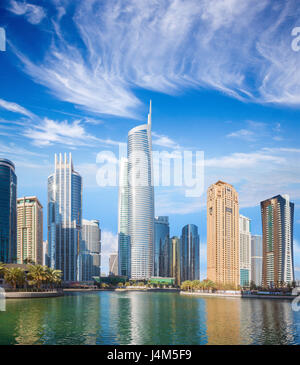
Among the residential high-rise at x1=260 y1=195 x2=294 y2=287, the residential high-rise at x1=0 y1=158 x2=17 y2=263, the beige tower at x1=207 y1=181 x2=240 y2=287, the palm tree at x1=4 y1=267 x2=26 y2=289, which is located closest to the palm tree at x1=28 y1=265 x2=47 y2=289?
the palm tree at x1=4 y1=267 x2=26 y2=289

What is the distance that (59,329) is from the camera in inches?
1644

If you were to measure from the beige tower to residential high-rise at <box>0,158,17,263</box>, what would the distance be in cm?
7795

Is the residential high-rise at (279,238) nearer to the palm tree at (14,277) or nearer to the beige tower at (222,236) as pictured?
the beige tower at (222,236)

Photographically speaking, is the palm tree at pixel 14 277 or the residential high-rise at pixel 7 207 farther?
the residential high-rise at pixel 7 207

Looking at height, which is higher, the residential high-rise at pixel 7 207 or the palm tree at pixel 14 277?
the residential high-rise at pixel 7 207

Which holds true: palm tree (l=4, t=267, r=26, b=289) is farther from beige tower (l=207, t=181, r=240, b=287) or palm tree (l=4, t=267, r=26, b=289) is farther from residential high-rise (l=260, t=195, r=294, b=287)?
residential high-rise (l=260, t=195, r=294, b=287)

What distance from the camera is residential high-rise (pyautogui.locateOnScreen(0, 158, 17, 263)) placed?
557 ft

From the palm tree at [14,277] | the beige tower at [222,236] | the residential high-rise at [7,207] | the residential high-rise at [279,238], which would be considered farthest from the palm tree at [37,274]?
the residential high-rise at [279,238]

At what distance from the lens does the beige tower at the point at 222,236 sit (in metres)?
178

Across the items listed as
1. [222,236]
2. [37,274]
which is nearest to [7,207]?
[37,274]

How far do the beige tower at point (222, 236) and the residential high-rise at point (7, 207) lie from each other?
3069 inches
